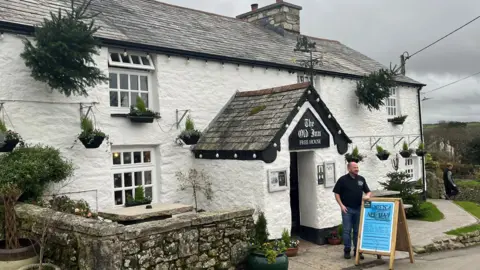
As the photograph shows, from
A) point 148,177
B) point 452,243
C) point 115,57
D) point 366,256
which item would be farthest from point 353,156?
point 115,57

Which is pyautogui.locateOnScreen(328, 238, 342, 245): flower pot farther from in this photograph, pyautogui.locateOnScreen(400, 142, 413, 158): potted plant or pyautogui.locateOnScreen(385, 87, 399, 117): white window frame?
pyautogui.locateOnScreen(385, 87, 399, 117): white window frame

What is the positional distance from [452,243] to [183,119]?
21.7ft

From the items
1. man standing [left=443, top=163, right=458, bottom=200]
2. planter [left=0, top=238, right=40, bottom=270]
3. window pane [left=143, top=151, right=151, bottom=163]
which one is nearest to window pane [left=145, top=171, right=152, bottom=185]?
window pane [left=143, top=151, right=151, bottom=163]

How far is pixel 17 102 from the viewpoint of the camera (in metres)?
7.43

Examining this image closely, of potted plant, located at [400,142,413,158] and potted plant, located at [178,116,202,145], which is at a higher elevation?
potted plant, located at [178,116,202,145]

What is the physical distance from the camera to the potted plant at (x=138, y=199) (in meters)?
8.77

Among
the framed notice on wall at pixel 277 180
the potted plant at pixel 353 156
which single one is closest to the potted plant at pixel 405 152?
the potted plant at pixel 353 156

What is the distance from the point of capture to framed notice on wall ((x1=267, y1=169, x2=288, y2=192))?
838cm

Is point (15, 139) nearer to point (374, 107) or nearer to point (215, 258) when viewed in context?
point (215, 258)

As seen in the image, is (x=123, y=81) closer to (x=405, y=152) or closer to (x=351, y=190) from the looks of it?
(x=351, y=190)

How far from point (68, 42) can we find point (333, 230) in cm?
659

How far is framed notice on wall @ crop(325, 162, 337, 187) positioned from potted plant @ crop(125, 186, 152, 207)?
384 cm

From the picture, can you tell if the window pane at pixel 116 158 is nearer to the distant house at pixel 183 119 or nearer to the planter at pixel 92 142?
the distant house at pixel 183 119

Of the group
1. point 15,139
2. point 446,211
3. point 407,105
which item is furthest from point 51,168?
point 407,105
